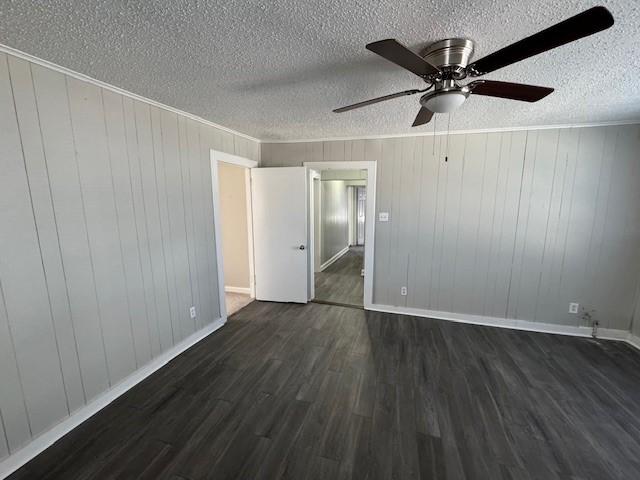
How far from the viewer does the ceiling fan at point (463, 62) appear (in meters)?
1.01

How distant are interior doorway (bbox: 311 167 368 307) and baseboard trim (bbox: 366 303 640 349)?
1.95 feet

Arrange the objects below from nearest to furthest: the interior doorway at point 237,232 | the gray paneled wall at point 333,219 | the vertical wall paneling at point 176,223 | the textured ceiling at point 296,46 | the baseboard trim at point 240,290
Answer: the textured ceiling at point 296,46 → the vertical wall paneling at point 176,223 → the interior doorway at point 237,232 → the baseboard trim at point 240,290 → the gray paneled wall at point 333,219

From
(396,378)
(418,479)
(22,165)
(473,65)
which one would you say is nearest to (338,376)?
(396,378)

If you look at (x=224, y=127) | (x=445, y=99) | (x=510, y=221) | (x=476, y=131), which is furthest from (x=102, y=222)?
(x=510, y=221)

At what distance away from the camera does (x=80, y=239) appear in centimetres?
179

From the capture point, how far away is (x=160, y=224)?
238 cm

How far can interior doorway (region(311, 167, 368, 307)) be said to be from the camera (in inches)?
176

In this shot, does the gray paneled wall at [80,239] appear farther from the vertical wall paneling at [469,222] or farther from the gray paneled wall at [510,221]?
the vertical wall paneling at [469,222]

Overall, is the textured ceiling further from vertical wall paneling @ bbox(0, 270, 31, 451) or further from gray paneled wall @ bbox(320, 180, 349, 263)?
gray paneled wall @ bbox(320, 180, 349, 263)

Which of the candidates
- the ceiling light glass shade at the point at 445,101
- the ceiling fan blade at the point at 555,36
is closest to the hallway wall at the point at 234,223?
the ceiling light glass shade at the point at 445,101

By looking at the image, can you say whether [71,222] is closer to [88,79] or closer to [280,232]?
[88,79]

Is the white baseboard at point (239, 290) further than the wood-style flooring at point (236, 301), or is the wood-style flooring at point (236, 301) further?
the white baseboard at point (239, 290)

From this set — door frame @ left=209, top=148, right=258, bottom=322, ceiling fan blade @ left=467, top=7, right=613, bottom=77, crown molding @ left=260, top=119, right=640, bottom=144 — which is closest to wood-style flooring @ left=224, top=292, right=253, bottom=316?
door frame @ left=209, top=148, right=258, bottom=322

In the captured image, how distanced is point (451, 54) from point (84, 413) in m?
3.26
